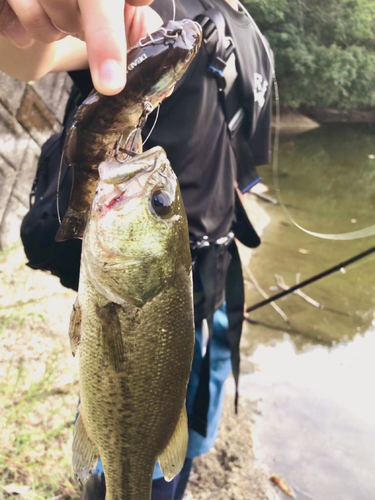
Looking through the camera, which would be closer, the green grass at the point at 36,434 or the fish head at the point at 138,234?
the fish head at the point at 138,234

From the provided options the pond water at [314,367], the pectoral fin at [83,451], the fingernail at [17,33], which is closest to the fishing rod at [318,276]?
the pond water at [314,367]

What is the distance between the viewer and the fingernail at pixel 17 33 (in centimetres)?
83

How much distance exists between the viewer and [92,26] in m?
0.68

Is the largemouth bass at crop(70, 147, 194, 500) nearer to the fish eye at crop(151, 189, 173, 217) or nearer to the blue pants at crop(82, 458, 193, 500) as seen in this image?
the fish eye at crop(151, 189, 173, 217)

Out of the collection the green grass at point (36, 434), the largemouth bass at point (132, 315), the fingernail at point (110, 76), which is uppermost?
the fingernail at point (110, 76)

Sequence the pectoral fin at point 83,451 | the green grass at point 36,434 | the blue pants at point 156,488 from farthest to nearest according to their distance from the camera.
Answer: the green grass at point 36,434
the blue pants at point 156,488
the pectoral fin at point 83,451

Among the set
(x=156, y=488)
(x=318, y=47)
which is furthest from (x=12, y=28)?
(x=318, y=47)

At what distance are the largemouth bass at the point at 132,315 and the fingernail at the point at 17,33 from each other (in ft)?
0.99

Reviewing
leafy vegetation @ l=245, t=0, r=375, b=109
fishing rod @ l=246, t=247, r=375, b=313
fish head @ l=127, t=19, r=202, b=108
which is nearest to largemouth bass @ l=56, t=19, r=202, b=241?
fish head @ l=127, t=19, r=202, b=108

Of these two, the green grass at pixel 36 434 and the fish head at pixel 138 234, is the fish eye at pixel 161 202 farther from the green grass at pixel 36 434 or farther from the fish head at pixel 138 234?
the green grass at pixel 36 434

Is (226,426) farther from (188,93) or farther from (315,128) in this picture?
(315,128)

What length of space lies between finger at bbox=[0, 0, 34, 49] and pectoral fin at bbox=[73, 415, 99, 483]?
837mm

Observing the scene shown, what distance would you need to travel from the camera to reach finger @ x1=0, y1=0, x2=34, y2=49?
817mm

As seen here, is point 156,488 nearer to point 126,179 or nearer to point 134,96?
point 126,179
